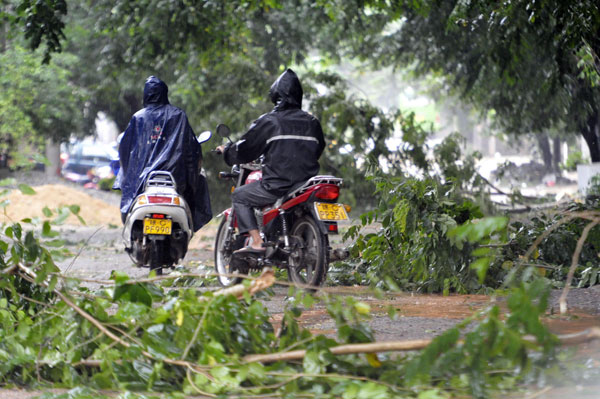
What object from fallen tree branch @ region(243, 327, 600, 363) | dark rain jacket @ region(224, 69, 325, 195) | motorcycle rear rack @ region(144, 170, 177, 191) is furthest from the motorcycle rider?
fallen tree branch @ region(243, 327, 600, 363)

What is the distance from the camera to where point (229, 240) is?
838 cm

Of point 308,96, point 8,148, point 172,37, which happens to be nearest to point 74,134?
point 8,148

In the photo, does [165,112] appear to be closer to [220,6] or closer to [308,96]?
[220,6]

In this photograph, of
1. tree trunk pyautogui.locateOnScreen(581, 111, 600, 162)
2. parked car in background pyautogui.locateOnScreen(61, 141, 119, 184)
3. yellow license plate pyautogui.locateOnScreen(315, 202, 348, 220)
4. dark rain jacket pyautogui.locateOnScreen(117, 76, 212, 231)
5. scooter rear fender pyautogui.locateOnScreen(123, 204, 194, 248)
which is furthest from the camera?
parked car in background pyautogui.locateOnScreen(61, 141, 119, 184)

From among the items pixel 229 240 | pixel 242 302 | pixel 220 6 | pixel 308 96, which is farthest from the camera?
pixel 308 96

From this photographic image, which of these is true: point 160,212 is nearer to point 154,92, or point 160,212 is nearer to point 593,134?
point 154,92

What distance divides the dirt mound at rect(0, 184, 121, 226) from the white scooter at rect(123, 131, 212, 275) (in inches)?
648

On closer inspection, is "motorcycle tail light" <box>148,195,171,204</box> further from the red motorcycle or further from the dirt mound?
the dirt mound

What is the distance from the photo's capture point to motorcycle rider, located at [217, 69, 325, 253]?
774 cm

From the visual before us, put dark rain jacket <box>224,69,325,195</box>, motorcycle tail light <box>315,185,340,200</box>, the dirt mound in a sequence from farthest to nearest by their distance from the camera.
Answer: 1. the dirt mound
2. dark rain jacket <box>224,69,325,195</box>
3. motorcycle tail light <box>315,185,340,200</box>

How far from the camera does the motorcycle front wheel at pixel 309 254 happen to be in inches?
289

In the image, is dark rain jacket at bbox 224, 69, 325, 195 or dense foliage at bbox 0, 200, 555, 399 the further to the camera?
dark rain jacket at bbox 224, 69, 325, 195

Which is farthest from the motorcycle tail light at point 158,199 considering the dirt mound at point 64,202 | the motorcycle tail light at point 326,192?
the dirt mound at point 64,202

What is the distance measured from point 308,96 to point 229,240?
10490mm
